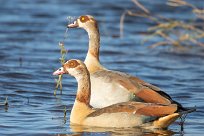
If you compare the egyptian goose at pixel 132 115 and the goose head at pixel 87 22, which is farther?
Answer: the goose head at pixel 87 22

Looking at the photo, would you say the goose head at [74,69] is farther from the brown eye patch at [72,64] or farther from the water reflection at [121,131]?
the water reflection at [121,131]

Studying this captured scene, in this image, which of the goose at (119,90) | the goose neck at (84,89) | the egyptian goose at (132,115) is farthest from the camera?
the goose at (119,90)

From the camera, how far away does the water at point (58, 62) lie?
12117 millimetres

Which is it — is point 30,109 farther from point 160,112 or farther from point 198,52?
point 198,52

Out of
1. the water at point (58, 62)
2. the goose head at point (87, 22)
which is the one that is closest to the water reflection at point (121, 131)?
the water at point (58, 62)

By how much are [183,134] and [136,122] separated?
0.75m

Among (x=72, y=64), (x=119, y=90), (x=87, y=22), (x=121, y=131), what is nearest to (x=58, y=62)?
(x=87, y=22)

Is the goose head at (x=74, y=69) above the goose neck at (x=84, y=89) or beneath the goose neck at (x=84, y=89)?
above

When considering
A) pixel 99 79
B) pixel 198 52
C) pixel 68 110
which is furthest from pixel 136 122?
pixel 198 52

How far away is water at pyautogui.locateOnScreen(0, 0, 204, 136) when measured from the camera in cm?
1212

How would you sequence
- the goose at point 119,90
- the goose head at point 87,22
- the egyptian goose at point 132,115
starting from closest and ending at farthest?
1. the egyptian goose at point 132,115
2. the goose at point 119,90
3. the goose head at point 87,22

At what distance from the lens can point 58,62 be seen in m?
18.5

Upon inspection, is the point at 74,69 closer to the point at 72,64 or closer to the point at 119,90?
the point at 72,64

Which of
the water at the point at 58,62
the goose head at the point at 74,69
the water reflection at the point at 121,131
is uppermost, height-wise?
the goose head at the point at 74,69
